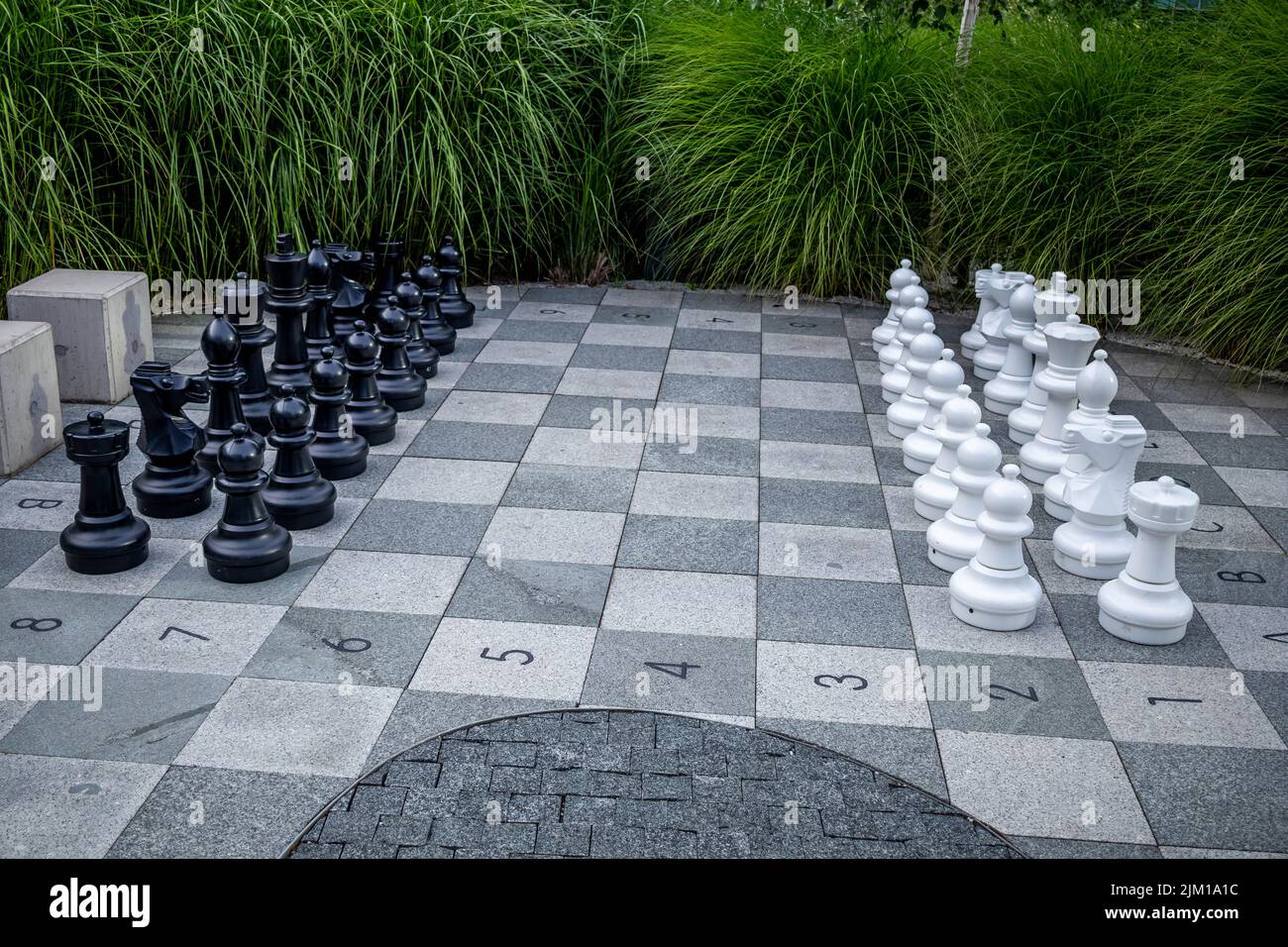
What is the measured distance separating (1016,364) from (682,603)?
2189 mm

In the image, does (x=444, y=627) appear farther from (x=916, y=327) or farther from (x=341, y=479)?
(x=916, y=327)

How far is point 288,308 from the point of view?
170 inches

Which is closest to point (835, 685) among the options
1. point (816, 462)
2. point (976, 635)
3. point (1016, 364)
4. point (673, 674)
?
point (673, 674)

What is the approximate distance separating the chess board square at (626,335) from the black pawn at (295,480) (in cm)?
212

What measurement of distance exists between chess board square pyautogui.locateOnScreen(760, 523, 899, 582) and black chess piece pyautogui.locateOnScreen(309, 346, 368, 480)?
52.8 inches

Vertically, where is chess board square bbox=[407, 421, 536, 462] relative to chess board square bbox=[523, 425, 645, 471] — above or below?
below

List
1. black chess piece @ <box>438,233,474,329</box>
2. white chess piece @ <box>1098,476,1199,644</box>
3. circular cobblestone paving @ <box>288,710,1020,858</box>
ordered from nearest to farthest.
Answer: circular cobblestone paving @ <box>288,710,1020,858</box> → white chess piece @ <box>1098,476,1199,644</box> → black chess piece @ <box>438,233,474,329</box>

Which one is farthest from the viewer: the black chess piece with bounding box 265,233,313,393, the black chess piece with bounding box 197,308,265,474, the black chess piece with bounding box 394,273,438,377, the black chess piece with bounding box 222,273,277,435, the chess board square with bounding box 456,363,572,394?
the chess board square with bounding box 456,363,572,394

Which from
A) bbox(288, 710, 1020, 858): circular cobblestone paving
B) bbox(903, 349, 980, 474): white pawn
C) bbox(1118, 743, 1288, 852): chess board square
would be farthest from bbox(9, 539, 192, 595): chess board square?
bbox(1118, 743, 1288, 852): chess board square

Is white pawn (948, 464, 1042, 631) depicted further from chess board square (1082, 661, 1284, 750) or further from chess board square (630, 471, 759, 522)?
chess board square (630, 471, 759, 522)

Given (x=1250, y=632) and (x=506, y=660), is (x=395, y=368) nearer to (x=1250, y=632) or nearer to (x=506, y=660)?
(x=506, y=660)

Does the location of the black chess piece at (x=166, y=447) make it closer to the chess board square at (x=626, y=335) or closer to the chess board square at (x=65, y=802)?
the chess board square at (x=65, y=802)

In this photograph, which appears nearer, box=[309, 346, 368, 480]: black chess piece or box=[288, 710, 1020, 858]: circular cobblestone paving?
box=[288, 710, 1020, 858]: circular cobblestone paving

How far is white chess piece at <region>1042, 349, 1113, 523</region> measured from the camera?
12.0 feet
